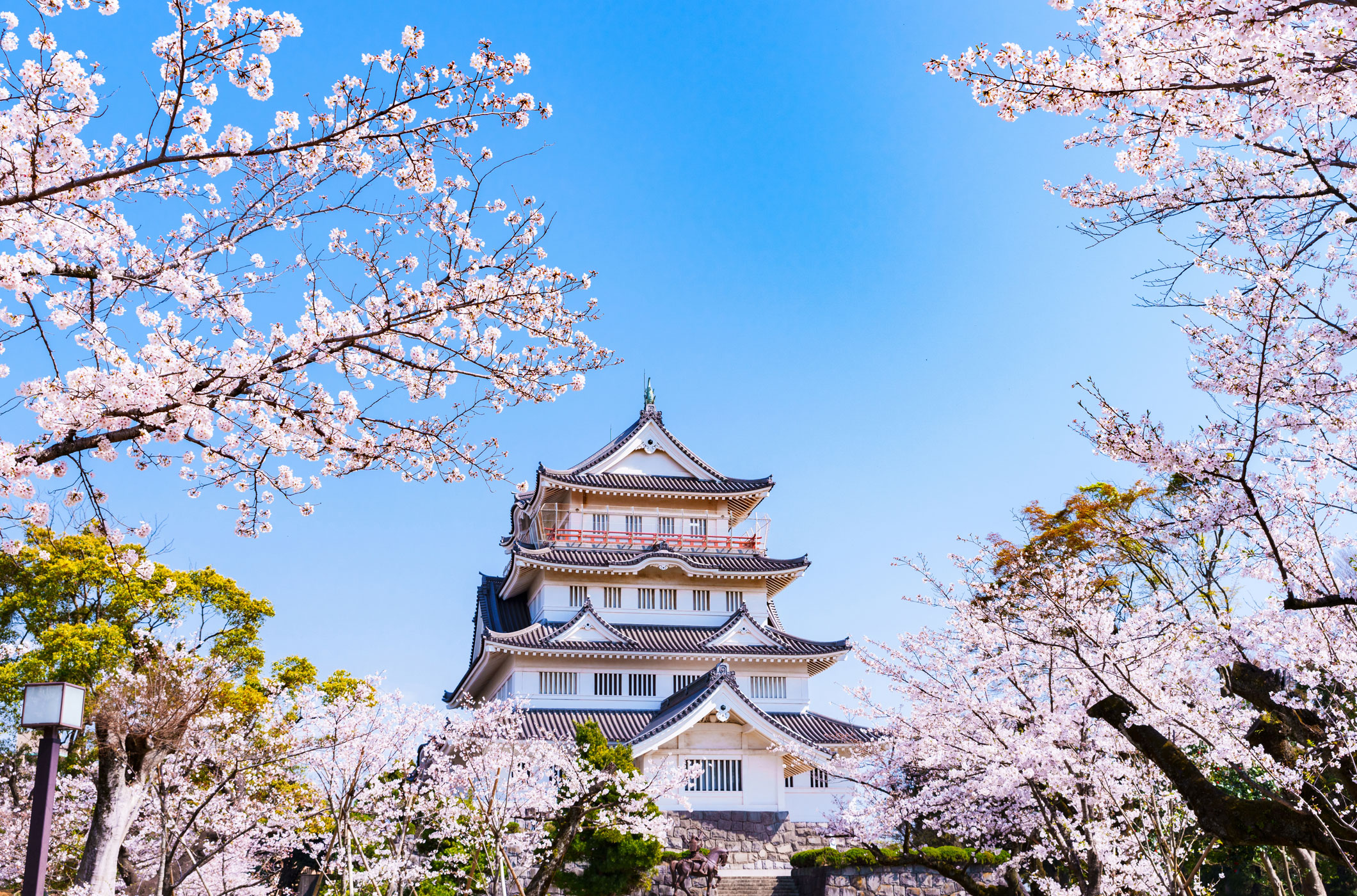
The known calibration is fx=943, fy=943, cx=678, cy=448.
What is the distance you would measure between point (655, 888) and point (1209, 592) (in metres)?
12.6

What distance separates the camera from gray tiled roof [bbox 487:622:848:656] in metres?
25.8

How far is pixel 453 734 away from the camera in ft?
58.6

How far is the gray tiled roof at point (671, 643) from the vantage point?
25.8 m

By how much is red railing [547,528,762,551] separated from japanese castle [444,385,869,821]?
55 millimetres

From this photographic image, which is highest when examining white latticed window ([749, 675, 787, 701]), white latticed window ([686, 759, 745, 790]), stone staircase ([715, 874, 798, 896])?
white latticed window ([749, 675, 787, 701])

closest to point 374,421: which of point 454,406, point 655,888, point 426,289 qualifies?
point 454,406

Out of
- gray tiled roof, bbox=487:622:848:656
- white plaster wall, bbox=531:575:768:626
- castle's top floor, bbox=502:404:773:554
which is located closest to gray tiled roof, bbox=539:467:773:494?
castle's top floor, bbox=502:404:773:554

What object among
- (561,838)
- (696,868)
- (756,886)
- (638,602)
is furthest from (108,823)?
(638,602)

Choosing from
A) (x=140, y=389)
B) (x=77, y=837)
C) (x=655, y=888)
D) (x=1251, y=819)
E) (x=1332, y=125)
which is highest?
(x=1332, y=125)

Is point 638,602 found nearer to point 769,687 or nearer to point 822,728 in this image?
point 769,687

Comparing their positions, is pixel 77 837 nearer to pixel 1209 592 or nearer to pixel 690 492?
pixel 690 492

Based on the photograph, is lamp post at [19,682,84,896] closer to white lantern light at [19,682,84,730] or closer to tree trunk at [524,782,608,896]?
white lantern light at [19,682,84,730]

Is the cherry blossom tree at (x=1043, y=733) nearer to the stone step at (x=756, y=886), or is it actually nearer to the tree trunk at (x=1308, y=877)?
the tree trunk at (x=1308, y=877)

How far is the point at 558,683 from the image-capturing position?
26.5 m
